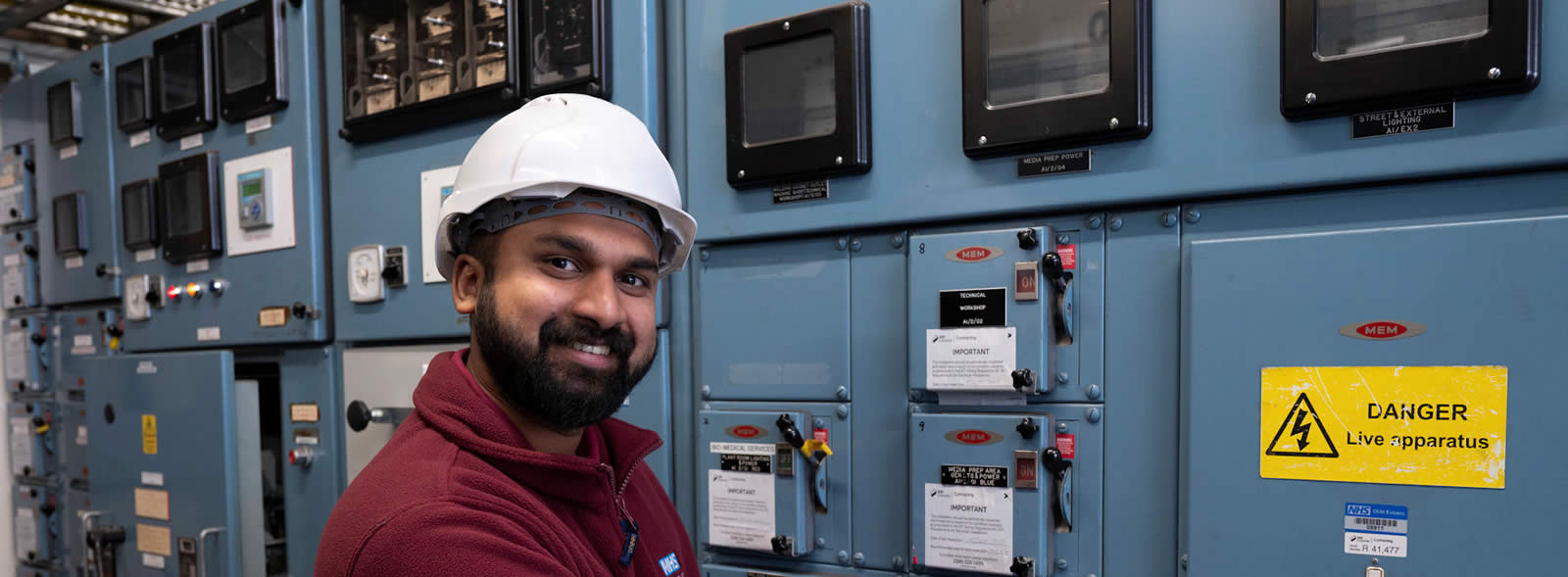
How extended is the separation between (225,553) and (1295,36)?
3.28 m

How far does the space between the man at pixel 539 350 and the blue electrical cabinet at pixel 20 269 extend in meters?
4.05

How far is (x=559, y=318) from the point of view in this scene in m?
1.30

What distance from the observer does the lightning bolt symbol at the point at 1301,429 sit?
5.35ft

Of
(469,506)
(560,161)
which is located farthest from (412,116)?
(469,506)

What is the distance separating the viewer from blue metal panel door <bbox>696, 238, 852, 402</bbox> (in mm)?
2170

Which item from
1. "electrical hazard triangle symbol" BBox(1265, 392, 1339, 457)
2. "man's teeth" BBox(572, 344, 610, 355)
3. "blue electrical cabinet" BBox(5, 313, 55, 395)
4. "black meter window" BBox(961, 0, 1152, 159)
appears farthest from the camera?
"blue electrical cabinet" BBox(5, 313, 55, 395)

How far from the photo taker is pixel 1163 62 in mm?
1794

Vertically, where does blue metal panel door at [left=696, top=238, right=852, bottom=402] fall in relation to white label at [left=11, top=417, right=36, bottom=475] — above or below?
above

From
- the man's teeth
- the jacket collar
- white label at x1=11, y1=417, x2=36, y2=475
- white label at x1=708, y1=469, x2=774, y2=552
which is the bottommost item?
white label at x1=11, y1=417, x2=36, y2=475

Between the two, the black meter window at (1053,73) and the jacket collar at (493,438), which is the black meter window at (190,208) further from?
the black meter window at (1053,73)

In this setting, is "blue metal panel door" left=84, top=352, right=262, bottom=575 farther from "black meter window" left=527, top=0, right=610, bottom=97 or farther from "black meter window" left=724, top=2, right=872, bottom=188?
"black meter window" left=724, top=2, right=872, bottom=188

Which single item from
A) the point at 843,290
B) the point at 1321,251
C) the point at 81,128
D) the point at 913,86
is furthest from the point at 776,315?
the point at 81,128

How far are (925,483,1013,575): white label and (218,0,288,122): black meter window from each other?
2.47 m

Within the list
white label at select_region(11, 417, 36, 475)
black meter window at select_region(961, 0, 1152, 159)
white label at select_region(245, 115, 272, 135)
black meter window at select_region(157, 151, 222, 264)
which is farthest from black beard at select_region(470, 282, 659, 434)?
white label at select_region(11, 417, 36, 475)
